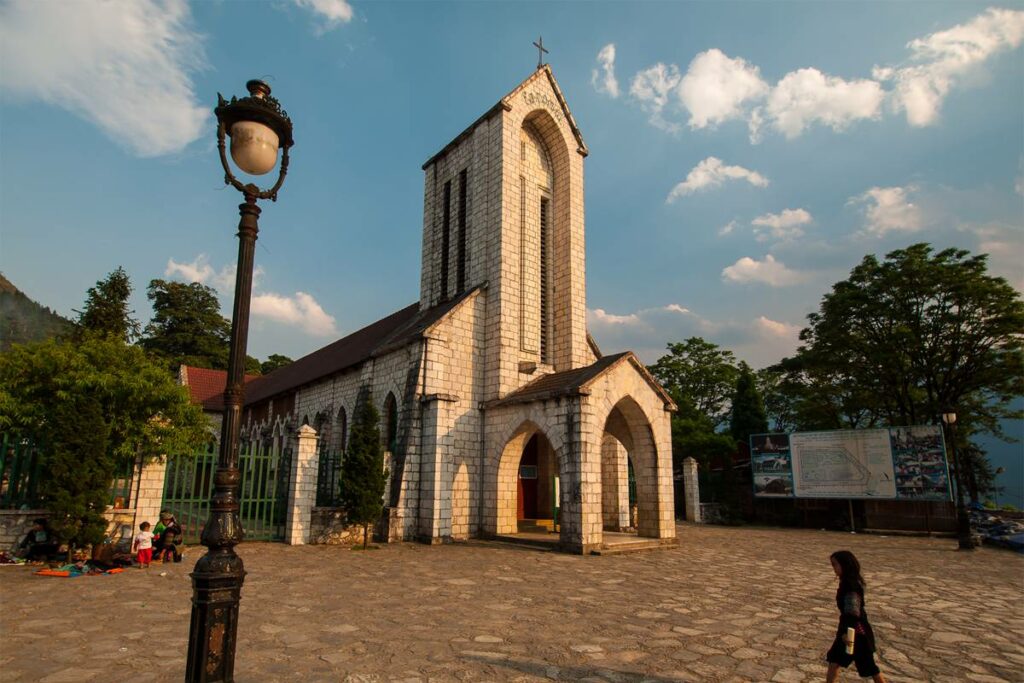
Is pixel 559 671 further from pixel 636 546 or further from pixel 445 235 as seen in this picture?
pixel 445 235

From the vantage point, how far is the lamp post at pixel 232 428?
3.71 metres

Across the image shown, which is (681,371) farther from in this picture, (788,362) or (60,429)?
(60,429)

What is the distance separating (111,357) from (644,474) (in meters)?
14.0

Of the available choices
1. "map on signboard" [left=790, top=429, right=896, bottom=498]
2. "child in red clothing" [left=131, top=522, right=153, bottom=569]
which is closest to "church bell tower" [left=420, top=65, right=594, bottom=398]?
"map on signboard" [left=790, top=429, right=896, bottom=498]

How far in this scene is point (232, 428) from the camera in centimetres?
411

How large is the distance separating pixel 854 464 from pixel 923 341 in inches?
352

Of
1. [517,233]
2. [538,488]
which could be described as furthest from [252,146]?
[538,488]

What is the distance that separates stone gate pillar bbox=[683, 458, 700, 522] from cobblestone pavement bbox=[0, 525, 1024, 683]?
Answer: 12.7 metres

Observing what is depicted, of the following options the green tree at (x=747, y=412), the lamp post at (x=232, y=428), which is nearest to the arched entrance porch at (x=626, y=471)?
the lamp post at (x=232, y=428)

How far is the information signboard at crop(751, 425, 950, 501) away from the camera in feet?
62.1

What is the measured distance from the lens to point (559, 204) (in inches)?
812

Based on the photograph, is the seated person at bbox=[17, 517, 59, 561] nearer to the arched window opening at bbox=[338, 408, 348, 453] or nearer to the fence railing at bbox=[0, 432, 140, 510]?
the fence railing at bbox=[0, 432, 140, 510]

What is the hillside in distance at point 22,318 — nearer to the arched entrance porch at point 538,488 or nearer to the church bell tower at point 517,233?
the church bell tower at point 517,233

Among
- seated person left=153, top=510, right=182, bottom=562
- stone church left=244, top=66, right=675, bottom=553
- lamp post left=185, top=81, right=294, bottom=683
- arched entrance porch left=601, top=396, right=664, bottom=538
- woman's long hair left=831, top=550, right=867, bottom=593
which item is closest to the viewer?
lamp post left=185, top=81, right=294, bottom=683
